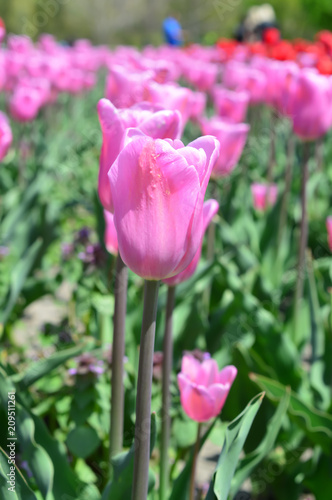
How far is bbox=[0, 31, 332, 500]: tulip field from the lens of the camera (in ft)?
2.69

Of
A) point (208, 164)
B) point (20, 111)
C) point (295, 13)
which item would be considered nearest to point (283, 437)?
point (208, 164)

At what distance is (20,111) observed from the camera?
357 cm

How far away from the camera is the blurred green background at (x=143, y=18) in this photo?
806 inches

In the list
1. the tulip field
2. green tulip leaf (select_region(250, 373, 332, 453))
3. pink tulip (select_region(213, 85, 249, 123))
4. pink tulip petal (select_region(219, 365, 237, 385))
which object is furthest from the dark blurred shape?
pink tulip petal (select_region(219, 365, 237, 385))

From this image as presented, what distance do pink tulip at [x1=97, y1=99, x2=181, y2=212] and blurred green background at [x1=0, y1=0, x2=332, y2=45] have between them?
53.7ft

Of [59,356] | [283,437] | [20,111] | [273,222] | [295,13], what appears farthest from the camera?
[295,13]

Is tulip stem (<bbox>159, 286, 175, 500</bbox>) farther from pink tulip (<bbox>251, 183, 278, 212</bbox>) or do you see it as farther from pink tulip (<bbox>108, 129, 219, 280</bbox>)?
pink tulip (<bbox>251, 183, 278, 212</bbox>)

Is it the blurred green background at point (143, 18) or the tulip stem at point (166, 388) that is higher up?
the tulip stem at point (166, 388)

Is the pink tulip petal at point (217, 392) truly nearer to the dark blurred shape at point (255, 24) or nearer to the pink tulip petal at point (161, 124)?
the pink tulip petal at point (161, 124)

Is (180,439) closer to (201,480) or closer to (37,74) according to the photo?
(201,480)

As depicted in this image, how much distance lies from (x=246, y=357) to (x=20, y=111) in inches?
92.4

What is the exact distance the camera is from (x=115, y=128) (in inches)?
39.9

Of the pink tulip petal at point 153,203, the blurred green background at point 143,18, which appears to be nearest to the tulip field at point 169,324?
the pink tulip petal at point 153,203

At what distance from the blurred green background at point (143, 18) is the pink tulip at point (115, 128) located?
16372 mm
